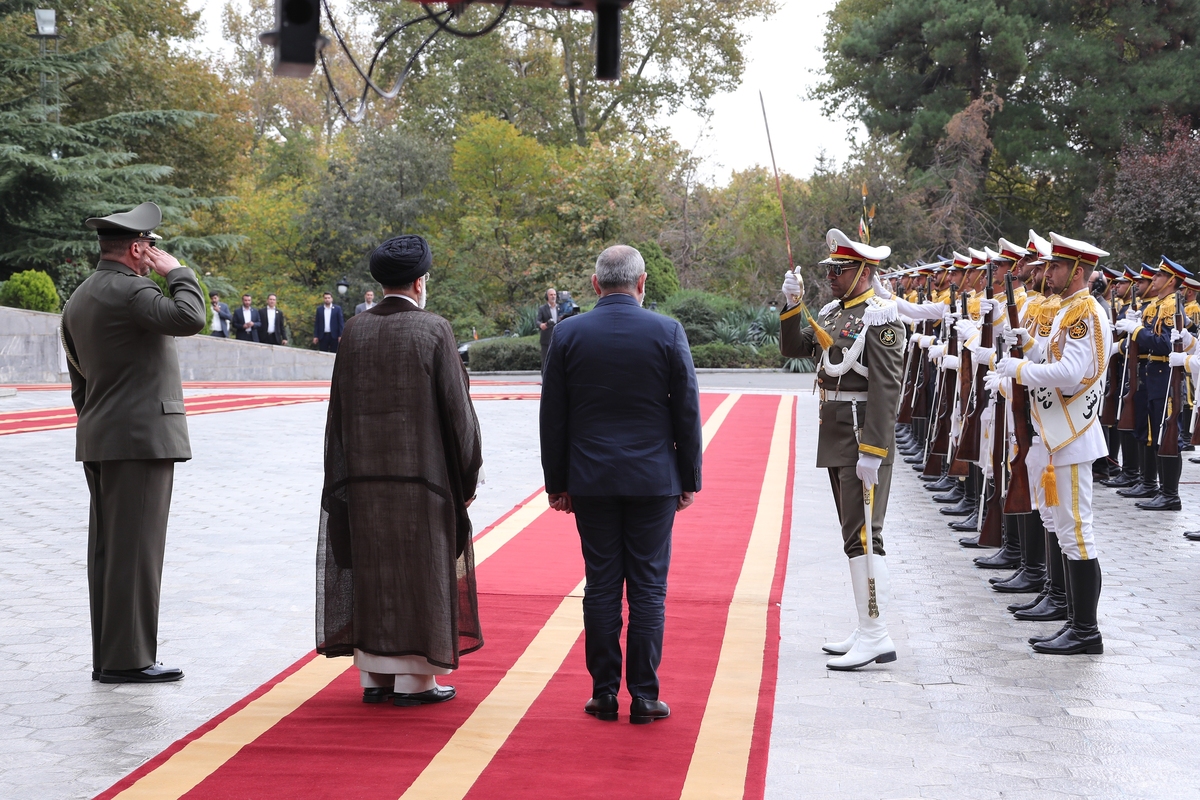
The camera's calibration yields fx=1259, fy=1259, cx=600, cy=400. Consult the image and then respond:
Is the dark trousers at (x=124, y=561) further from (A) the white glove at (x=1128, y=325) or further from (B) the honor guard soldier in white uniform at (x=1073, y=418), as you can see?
(A) the white glove at (x=1128, y=325)

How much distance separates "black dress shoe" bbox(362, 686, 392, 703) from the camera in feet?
17.6

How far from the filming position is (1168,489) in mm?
11117

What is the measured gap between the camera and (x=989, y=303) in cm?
776

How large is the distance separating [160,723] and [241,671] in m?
0.77

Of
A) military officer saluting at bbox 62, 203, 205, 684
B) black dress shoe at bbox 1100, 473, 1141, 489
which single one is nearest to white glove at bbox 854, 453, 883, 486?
military officer saluting at bbox 62, 203, 205, 684

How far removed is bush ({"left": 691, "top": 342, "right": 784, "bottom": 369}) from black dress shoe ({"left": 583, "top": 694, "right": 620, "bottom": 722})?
77.9 feet

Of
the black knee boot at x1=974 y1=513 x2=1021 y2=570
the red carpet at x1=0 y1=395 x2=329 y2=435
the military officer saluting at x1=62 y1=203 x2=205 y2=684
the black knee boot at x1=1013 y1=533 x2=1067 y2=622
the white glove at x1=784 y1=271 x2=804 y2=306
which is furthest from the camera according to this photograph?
the red carpet at x1=0 y1=395 x2=329 y2=435

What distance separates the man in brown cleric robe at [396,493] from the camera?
→ 16.9ft

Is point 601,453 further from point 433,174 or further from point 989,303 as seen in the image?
point 433,174

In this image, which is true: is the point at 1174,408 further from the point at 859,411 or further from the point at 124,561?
the point at 124,561

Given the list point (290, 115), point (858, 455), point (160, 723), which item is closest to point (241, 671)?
point (160, 723)

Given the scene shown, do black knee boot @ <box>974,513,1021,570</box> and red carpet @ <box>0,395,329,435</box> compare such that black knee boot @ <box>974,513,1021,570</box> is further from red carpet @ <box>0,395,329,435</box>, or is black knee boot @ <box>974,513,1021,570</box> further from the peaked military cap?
red carpet @ <box>0,395,329,435</box>

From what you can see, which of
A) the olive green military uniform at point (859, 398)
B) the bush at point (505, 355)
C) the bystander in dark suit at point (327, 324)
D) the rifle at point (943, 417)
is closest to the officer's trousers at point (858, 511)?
the olive green military uniform at point (859, 398)

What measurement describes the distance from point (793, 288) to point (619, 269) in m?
A: 1.15
